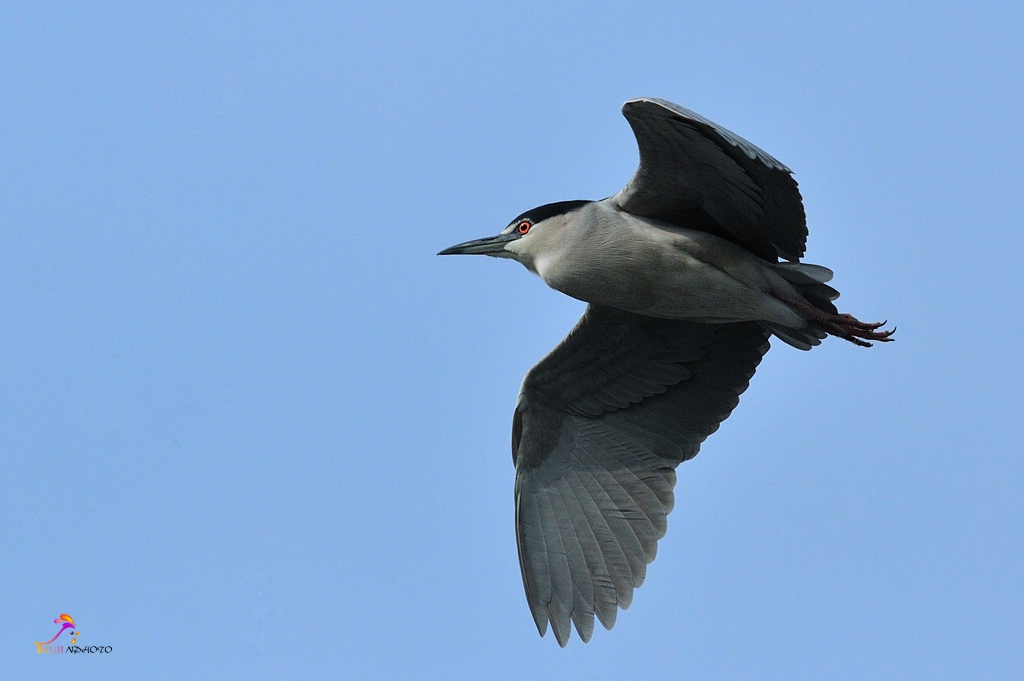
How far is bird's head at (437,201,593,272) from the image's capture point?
28.4 feet

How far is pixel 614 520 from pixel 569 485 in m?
0.47

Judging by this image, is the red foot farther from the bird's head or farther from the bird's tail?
the bird's head

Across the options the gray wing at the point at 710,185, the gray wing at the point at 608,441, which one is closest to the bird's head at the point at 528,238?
the gray wing at the point at 710,185

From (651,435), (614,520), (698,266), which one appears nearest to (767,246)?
(698,266)

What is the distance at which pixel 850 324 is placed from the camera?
8414 mm

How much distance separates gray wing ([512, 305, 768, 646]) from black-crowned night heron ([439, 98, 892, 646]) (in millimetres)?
11

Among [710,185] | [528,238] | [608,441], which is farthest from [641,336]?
[710,185]

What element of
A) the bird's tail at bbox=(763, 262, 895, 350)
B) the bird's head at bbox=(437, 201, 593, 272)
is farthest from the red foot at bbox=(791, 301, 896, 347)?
the bird's head at bbox=(437, 201, 593, 272)

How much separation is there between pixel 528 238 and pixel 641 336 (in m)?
1.24

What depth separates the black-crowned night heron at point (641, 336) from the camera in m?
8.28

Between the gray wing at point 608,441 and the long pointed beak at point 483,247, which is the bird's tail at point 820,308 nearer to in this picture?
the gray wing at point 608,441

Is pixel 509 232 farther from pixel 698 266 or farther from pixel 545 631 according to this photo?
pixel 545 631

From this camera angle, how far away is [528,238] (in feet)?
28.9

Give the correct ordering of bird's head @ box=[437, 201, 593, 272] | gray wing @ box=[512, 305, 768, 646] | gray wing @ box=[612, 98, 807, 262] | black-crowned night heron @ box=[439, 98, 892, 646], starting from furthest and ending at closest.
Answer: gray wing @ box=[512, 305, 768, 646] < bird's head @ box=[437, 201, 593, 272] < black-crowned night heron @ box=[439, 98, 892, 646] < gray wing @ box=[612, 98, 807, 262]
